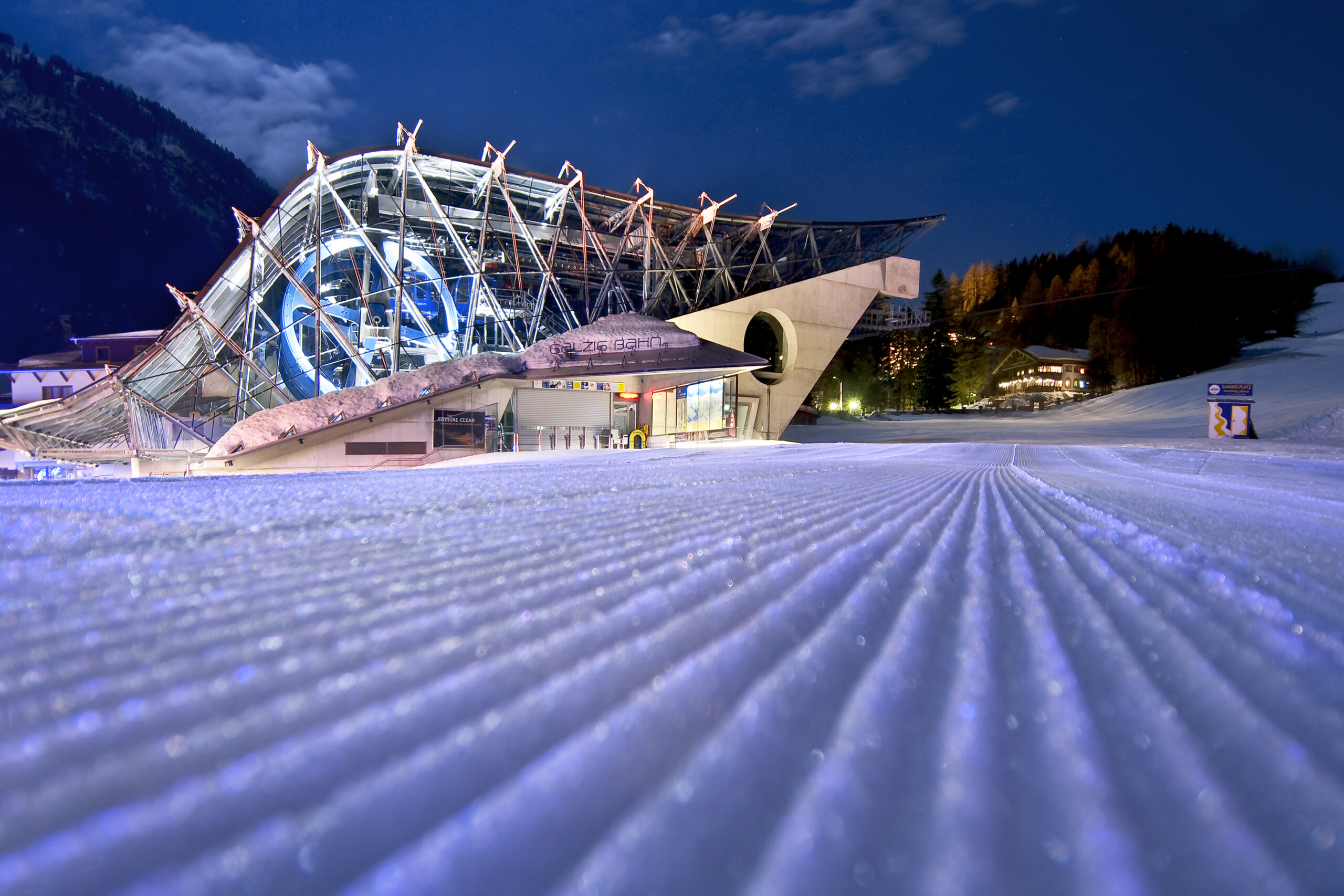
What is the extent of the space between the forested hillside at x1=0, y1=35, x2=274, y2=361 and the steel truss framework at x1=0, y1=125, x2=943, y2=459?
1632 inches

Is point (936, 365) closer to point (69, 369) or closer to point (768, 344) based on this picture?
point (768, 344)

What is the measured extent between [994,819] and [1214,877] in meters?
0.09

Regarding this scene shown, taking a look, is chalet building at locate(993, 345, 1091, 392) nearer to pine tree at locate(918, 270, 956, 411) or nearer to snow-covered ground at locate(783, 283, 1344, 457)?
pine tree at locate(918, 270, 956, 411)

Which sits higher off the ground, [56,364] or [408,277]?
[408,277]

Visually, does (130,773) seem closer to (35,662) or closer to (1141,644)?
(35,662)

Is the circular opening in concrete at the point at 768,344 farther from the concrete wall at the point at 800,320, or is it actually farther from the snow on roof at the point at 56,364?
the snow on roof at the point at 56,364

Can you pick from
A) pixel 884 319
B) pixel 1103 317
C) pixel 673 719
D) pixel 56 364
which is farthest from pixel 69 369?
pixel 1103 317

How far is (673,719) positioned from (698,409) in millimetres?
14805

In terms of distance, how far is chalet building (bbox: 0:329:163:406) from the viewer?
23344mm

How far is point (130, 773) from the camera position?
0.32 meters

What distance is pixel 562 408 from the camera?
14578mm

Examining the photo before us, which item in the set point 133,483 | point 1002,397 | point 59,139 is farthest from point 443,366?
point 59,139

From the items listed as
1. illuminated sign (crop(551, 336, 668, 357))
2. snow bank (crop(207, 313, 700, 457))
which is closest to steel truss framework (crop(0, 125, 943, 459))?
snow bank (crop(207, 313, 700, 457))

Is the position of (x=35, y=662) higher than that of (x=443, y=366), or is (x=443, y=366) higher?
(x=443, y=366)
